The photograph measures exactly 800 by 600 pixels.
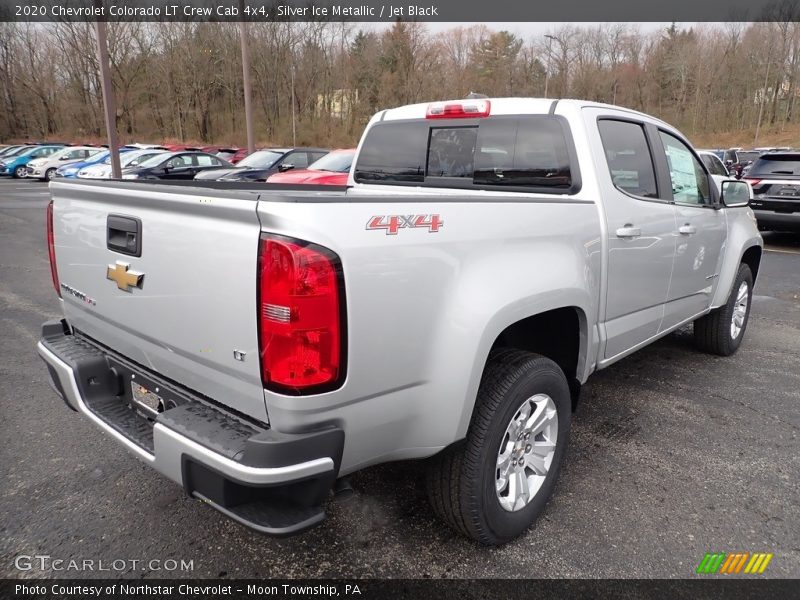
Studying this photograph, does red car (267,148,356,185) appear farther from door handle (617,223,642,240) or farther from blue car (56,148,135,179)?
blue car (56,148,135,179)

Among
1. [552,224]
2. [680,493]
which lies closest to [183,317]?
[552,224]

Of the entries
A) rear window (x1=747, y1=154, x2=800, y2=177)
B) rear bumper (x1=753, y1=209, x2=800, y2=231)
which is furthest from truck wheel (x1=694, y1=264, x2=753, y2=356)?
rear window (x1=747, y1=154, x2=800, y2=177)

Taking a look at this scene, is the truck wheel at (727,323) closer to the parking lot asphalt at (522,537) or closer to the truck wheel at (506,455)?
the parking lot asphalt at (522,537)

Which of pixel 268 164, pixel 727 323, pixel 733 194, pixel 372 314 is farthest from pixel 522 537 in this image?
pixel 268 164

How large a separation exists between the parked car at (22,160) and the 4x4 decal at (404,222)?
30219 mm

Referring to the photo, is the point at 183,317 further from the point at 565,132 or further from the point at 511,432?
the point at 565,132

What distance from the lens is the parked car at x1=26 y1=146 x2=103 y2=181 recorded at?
25.6m

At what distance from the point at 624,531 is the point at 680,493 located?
52cm

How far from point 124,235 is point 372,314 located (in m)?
1.12

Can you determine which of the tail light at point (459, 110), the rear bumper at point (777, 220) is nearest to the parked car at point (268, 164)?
the rear bumper at point (777, 220)

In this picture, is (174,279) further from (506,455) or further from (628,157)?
(628,157)

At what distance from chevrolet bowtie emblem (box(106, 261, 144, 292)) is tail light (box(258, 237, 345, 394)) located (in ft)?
2.37

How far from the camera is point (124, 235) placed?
2.28 m

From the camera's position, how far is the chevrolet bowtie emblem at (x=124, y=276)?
2.22 m
